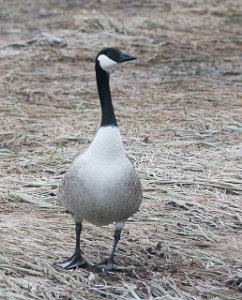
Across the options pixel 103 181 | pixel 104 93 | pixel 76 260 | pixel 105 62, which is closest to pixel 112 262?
pixel 76 260

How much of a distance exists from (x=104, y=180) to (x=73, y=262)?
2.17ft

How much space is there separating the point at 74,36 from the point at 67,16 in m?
1.34

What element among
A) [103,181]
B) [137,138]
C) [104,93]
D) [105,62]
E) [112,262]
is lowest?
[137,138]

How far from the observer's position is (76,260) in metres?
5.93

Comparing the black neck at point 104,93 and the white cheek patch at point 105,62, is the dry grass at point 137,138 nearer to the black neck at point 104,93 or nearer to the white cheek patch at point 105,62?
the black neck at point 104,93

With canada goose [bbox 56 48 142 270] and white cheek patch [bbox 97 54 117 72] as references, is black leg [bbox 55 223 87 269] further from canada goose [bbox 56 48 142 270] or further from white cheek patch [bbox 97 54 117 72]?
white cheek patch [bbox 97 54 117 72]

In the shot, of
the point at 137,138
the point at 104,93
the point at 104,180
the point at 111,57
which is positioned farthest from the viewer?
the point at 137,138

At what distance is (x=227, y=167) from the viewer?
7.92 meters

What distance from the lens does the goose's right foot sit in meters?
5.86

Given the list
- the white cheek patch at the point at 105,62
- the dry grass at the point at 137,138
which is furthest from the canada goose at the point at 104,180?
the dry grass at the point at 137,138

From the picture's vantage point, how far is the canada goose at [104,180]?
555 centimetres

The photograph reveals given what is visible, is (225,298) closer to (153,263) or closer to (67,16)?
(153,263)

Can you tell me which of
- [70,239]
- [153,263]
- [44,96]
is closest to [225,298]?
[153,263]

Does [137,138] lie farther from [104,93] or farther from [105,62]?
[105,62]
